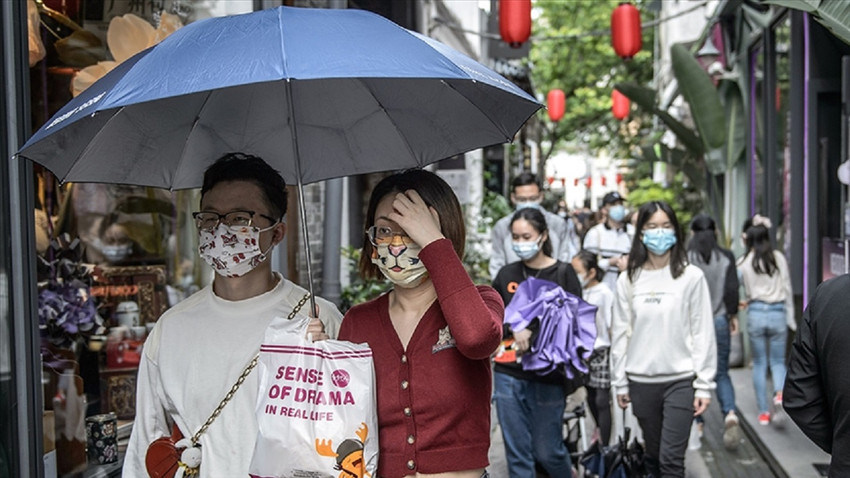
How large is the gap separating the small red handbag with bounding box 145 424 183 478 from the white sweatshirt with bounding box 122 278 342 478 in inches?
3.3

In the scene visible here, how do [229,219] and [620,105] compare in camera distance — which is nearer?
[229,219]

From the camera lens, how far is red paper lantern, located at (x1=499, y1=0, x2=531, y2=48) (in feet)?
37.2

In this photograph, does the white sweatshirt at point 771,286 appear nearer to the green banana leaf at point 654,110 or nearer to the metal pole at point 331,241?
the metal pole at point 331,241

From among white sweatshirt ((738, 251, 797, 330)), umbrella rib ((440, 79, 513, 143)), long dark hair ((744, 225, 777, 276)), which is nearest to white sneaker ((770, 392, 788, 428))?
white sweatshirt ((738, 251, 797, 330))

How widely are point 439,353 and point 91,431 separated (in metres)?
2.91

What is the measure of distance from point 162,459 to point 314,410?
661 millimetres

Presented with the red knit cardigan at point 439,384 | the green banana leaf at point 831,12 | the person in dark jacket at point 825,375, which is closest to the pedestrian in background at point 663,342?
the green banana leaf at point 831,12

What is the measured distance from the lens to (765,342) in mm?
9500

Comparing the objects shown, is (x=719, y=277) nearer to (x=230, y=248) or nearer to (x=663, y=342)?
(x=663, y=342)

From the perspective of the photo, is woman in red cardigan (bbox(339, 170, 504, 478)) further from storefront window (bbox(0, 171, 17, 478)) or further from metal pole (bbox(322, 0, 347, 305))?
metal pole (bbox(322, 0, 347, 305))

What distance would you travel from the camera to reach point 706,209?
52.5ft

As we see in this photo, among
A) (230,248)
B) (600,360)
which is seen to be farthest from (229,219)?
(600,360)

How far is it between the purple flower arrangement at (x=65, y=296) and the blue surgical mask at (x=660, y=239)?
344 cm

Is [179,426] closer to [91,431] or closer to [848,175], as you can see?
[91,431]
